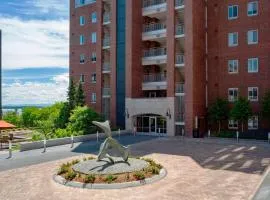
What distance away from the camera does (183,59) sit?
39406mm

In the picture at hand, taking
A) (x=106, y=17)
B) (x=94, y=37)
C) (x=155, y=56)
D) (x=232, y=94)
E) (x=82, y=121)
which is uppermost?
(x=106, y=17)

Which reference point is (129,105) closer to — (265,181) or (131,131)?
(131,131)

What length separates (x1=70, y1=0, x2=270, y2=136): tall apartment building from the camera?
3812 cm

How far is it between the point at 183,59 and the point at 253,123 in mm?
11466

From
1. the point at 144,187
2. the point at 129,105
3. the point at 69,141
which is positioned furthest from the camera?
the point at 129,105

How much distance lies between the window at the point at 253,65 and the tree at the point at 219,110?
16.1 feet

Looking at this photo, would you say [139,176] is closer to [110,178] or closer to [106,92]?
[110,178]

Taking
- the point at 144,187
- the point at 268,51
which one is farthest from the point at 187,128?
the point at 144,187

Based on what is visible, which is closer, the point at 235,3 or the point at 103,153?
the point at 103,153

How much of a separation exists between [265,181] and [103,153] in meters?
9.41

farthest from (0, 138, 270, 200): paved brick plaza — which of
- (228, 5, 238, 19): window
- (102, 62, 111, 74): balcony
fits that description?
(102, 62, 111, 74): balcony

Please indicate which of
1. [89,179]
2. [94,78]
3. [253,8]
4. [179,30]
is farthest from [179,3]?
[89,179]

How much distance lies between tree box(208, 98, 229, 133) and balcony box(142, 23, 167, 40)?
1104 cm

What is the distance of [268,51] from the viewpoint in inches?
1469
